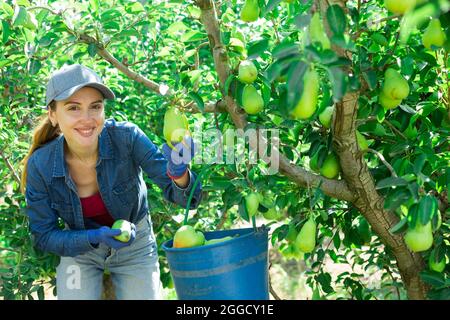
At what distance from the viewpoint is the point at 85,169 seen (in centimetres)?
240

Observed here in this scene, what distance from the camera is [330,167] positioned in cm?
197

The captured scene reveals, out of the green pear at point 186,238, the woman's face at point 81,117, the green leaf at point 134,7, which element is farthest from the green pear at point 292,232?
the green leaf at point 134,7

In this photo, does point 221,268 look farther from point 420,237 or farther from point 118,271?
point 118,271

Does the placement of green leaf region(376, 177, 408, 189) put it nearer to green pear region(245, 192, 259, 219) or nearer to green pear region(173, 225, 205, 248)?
green pear region(245, 192, 259, 219)

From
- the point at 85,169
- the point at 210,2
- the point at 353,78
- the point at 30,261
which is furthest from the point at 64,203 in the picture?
the point at 353,78

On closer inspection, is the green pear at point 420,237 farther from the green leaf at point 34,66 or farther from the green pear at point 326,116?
the green leaf at point 34,66

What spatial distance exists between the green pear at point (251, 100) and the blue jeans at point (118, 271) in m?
0.82

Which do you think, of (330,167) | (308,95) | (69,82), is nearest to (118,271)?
(69,82)

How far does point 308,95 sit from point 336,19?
0.21 meters

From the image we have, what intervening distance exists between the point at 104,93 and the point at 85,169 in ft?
0.93

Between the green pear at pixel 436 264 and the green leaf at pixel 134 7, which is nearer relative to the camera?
the green pear at pixel 436 264

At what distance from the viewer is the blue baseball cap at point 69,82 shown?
86.4 inches

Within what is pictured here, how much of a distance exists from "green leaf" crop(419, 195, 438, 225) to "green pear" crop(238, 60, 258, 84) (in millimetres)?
583

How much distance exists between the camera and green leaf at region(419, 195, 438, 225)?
1487 millimetres
